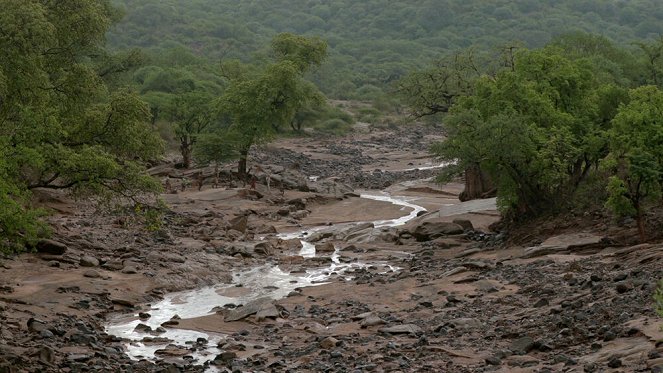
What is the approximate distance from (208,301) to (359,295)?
171 inches

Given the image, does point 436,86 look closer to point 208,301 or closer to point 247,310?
point 208,301

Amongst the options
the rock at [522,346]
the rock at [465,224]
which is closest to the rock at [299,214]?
the rock at [465,224]

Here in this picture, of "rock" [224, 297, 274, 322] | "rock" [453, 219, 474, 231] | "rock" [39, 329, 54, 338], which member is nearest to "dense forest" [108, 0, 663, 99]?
"rock" [453, 219, 474, 231]

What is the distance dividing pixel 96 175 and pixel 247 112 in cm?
2976

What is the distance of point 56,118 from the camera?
19.4 meters

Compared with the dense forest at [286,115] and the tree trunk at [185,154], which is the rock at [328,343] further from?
the tree trunk at [185,154]

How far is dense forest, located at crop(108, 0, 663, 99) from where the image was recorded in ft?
456

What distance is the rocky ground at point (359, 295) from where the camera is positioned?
51.6ft

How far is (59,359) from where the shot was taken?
1602 centimetres

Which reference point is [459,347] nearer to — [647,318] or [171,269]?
[647,318]

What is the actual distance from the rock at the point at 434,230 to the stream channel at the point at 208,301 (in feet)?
11.6

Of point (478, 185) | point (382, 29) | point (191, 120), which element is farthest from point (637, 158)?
point (382, 29)

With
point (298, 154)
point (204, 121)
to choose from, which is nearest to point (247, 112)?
point (204, 121)

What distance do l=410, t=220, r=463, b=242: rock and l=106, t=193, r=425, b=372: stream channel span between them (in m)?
3.54
